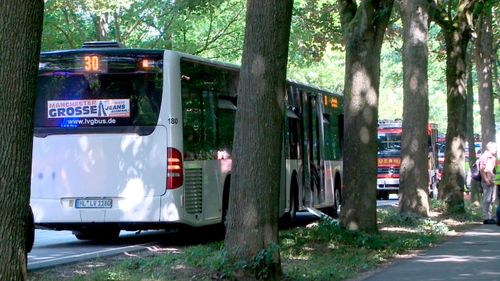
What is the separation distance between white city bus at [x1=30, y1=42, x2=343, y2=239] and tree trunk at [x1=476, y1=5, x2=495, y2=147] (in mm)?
17074

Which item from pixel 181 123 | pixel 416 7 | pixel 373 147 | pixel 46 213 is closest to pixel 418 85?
pixel 416 7

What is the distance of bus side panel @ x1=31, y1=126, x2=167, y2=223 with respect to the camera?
51.3 ft

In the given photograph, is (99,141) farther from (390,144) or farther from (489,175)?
(390,144)

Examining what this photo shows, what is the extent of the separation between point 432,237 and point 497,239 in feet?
4.03

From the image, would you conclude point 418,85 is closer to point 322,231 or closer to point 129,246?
point 322,231

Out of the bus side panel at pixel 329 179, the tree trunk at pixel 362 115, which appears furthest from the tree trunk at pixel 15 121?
the bus side panel at pixel 329 179

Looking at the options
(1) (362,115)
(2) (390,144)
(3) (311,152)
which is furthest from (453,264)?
(2) (390,144)

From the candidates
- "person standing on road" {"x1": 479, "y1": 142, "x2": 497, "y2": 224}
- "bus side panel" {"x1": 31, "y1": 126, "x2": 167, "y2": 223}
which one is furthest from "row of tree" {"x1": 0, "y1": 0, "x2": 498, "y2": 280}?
"bus side panel" {"x1": 31, "y1": 126, "x2": 167, "y2": 223}

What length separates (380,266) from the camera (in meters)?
13.5

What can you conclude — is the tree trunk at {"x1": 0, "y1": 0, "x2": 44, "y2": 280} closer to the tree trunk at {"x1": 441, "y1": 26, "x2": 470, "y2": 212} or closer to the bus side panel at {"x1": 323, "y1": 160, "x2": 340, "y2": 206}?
the bus side panel at {"x1": 323, "y1": 160, "x2": 340, "y2": 206}

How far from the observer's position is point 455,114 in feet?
84.1

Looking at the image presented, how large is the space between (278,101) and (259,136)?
487mm

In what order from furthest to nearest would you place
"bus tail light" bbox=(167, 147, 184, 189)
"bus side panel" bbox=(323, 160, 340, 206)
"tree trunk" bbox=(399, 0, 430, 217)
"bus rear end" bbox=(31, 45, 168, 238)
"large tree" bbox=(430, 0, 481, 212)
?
1. "large tree" bbox=(430, 0, 481, 212)
2. "bus side panel" bbox=(323, 160, 340, 206)
3. "tree trunk" bbox=(399, 0, 430, 217)
4. "bus rear end" bbox=(31, 45, 168, 238)
5. "bus tail light" bbox=(167, 147, 184, 189)

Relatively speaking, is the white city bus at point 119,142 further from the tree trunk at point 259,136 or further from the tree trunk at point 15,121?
the tree trunk at point 15,121
